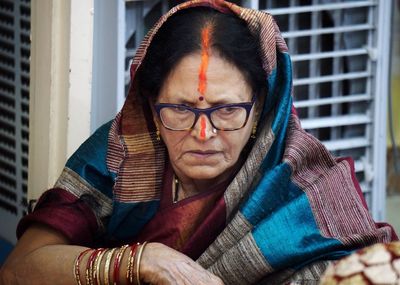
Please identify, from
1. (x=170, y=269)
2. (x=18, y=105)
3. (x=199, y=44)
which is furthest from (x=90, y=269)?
(x=18, y=105)

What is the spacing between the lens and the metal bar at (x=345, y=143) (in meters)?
4.05

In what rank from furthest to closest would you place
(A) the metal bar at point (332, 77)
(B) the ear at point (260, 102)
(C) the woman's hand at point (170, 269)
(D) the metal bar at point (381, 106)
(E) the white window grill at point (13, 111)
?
(D) the metal bar at point (381, 106)
(A) the metal bar at point (332, 77)
(E) the white window grill at point (13, 111)
(B) the ear at point (260, 102)
(C) the woman's hand at point (170, 269)

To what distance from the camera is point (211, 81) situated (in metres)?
2.69

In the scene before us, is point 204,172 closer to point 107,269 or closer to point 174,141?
point 174,141

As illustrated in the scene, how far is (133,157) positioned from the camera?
293cm

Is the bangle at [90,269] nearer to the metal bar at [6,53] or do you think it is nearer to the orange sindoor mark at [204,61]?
the orange sindoor mark at [204,61]

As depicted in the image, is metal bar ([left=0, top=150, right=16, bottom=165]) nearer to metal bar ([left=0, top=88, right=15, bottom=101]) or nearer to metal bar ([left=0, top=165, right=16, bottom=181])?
metal bar ([left=0, top=165, right=16, bottom=181])

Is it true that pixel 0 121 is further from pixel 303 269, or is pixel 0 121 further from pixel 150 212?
pixel 303 269

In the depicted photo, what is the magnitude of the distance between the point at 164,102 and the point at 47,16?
89 cm

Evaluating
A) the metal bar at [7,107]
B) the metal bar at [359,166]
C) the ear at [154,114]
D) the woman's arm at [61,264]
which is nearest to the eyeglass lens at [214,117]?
the ear at [154,114]

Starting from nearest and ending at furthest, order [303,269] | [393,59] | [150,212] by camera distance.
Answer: [303,269]
[150,212]
[393,59]

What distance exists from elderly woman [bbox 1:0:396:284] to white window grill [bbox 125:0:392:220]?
1.09 meters

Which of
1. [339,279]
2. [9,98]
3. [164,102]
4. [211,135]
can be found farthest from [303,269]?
[9,98]

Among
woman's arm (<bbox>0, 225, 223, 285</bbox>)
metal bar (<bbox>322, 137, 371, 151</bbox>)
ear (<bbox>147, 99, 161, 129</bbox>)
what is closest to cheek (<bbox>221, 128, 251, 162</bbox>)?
ear (<bbox>147, 99, 161, 129</bbox>)
